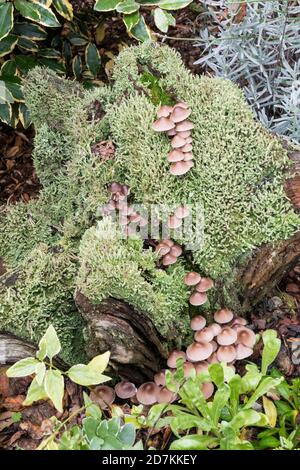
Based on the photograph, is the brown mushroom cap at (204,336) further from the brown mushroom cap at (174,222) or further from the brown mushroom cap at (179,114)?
the brown mushroom cap at (179,114)

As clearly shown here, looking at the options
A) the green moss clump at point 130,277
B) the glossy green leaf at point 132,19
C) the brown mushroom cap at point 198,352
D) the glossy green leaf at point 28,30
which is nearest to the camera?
the green moss clump at point 130,277

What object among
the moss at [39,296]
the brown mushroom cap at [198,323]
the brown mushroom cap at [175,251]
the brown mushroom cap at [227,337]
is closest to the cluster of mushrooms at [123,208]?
the brown mushroom cap at [175,251]

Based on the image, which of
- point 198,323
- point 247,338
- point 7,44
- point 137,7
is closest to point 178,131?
point 137,7

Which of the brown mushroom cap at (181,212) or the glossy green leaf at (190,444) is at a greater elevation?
the brown mushroom cap at (181,212)

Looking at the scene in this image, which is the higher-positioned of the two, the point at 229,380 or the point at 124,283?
the point at 124,283

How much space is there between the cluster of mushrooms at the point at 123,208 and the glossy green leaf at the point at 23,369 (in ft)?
2.17

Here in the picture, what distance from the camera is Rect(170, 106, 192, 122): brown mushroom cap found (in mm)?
2178

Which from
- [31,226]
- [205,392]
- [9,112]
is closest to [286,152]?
[205,392]

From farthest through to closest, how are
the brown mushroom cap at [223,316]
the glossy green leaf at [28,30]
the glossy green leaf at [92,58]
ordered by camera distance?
the glossy green leaf at [92,58] < the glossy green leaf at [28,30] < the brown mushroom cap at [223,316]

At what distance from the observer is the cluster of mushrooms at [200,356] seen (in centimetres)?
216

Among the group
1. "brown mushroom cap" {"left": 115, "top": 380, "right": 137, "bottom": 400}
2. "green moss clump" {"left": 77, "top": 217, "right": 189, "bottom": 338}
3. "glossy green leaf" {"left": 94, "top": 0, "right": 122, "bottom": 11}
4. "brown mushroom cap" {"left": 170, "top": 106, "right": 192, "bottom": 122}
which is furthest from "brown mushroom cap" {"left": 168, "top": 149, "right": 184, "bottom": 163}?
"brown mushroom cap" {"left": 115, "top": 380, "right": 137, "bottom": 400}

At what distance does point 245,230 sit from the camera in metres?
2.24

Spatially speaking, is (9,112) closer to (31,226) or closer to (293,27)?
(31,226)

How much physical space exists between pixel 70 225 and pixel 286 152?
0.98 meters
